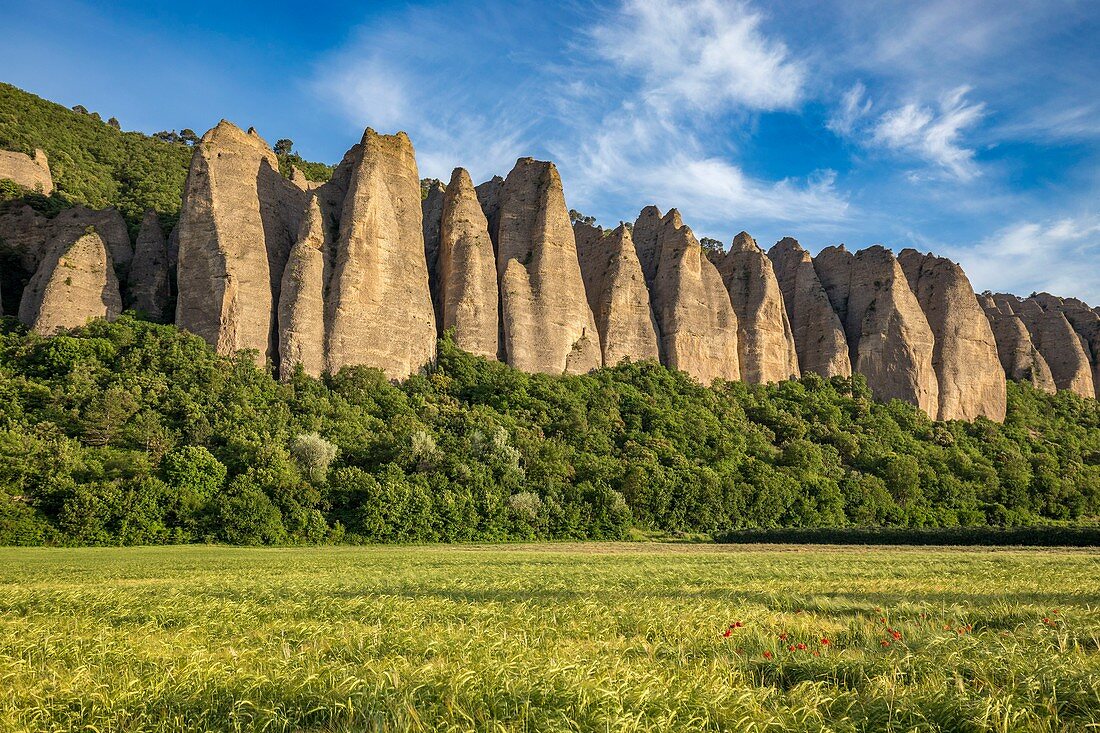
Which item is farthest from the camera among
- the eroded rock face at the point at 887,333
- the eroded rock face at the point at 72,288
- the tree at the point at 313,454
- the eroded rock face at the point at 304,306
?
the eroded rock face at the point at 887,333

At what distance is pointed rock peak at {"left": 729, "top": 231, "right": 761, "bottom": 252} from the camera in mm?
74350

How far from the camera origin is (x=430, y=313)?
5375 cm

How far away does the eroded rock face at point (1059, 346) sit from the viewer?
80.4m

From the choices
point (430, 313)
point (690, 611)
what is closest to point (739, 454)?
point (430, 313)

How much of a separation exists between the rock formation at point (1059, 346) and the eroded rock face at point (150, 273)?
9737 centimetres

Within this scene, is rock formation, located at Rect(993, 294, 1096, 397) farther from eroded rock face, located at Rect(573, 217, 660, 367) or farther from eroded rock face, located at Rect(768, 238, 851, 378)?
eroded rock face, located at Rect(573, 217, 660, 367)

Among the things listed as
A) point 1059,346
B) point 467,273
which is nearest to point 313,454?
point 467,273

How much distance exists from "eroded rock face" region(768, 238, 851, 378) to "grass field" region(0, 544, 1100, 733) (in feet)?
203

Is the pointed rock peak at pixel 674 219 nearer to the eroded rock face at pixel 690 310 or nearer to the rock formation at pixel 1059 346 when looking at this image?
the eroded rock face at pixel 690 310

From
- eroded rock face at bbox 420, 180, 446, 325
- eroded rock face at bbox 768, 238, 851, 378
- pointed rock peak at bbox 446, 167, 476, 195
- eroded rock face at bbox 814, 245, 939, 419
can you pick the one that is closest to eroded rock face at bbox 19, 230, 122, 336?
eroded rock face at bbox 420, 180, 446, 325

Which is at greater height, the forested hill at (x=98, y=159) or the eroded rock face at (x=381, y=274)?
the forested hill at (x=98, y=159)

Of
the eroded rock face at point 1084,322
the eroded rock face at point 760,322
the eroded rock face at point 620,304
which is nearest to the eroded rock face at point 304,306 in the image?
the eroded rock face at point 620,304

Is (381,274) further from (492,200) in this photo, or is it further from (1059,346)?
(1059,346)

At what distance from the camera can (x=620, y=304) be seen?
61688 millimetres
